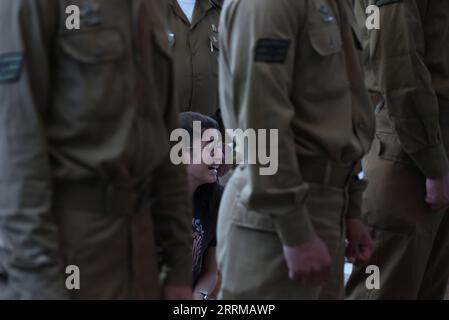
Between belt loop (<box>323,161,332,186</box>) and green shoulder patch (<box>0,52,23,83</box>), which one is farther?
belt loop (<box>323,161,332,186</box>)

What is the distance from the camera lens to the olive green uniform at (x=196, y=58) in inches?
173

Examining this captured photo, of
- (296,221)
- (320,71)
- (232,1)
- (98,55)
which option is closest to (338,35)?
(320,71)

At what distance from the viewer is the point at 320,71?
2.58m

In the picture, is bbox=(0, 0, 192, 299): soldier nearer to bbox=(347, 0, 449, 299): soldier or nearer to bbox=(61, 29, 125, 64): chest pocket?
bbox=(61, 29, 125, 64): chest pocket

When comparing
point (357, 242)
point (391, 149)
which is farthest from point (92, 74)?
point (391, 149)

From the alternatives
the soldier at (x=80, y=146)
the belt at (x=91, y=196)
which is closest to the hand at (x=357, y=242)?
the soldier at (x=80, y=146)

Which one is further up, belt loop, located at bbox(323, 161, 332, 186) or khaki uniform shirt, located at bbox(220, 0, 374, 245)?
khaki uniform shirt, located at bbox(220, 0, 374, 245)

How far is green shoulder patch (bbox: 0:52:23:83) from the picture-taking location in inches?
78.7

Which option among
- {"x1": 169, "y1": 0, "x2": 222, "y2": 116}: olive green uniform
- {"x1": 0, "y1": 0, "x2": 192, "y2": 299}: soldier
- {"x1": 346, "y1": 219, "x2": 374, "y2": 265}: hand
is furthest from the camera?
{"x1": 169, "y1": 0, "x2": 222, "y2": 116}: olive green uniform

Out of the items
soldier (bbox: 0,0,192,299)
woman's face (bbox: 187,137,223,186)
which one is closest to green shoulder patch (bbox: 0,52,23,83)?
soldier (bbox: 0,0,192,299)

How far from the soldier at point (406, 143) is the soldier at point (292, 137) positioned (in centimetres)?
62

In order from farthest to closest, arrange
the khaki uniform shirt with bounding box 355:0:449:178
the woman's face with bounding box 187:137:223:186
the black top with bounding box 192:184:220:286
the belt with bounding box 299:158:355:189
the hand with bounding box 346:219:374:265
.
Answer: the black top with bounding box 192:184:220:286 → the woman's face with bounding box 187:137:223:186 → the khaki uniform shirt with bounding box 355:0:449:178 → the hand with bounding box 346:219:374:265 → the belt with bounding box 299:158:355:189

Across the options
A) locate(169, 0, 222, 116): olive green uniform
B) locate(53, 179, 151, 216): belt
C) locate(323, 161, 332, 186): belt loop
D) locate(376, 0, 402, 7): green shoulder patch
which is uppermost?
locate(376, 0, 402, 7): green shoulder patch
